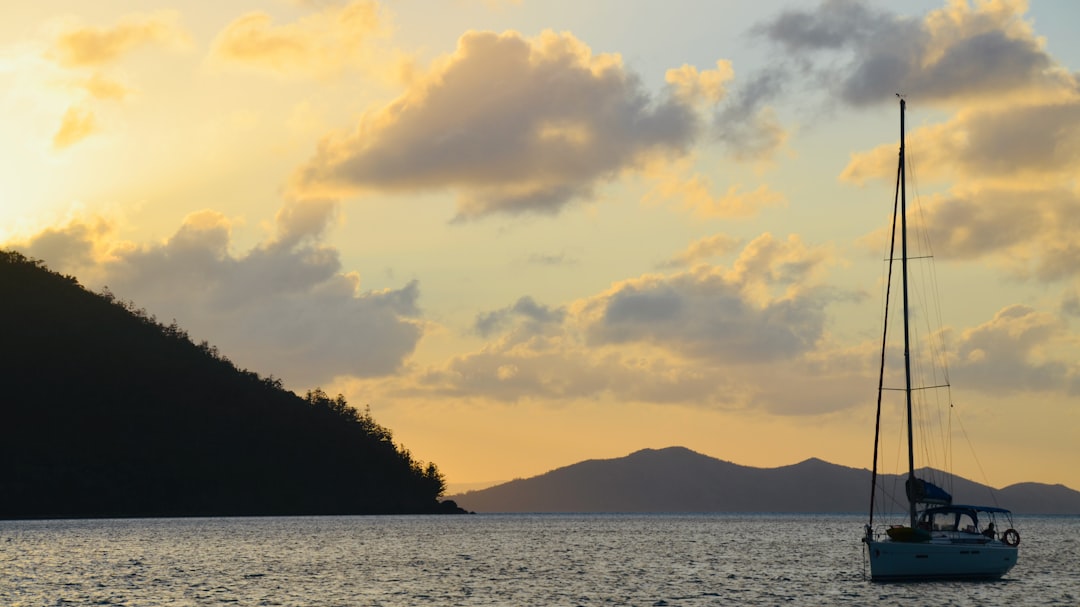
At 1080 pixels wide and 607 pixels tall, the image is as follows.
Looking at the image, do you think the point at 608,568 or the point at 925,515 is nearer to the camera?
the point at 925,515

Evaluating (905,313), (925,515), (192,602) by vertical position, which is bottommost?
(192,602)

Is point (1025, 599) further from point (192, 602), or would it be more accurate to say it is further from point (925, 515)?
point (192, 602)

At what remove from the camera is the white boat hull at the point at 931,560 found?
276ft

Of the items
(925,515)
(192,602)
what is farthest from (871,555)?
(192,602)

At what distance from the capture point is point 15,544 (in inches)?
6166

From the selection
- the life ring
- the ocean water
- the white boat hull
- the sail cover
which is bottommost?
the ocean water

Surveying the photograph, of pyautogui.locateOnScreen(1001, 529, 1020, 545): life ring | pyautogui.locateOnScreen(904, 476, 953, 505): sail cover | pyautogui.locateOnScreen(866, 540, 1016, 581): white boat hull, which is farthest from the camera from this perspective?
pyautogui.locateOnScreen(1001, 529, 1020, 545): life ring

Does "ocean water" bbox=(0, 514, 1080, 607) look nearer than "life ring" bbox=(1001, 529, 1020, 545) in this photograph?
Yes

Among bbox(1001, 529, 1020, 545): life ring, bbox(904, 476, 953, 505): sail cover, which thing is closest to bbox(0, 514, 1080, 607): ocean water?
bbox(1001, 529, 1020, 545): life ring

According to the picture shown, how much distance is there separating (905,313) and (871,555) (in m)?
17.7

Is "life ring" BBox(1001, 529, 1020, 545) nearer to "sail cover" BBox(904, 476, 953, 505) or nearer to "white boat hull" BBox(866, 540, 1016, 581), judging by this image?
"white boat hull" BBox(866, 540, 1016, 581)

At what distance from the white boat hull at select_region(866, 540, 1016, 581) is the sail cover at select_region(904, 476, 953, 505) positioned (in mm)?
3023

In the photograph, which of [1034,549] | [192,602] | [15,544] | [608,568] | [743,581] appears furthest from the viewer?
[1034,549]

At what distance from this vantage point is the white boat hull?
84.0 metres
